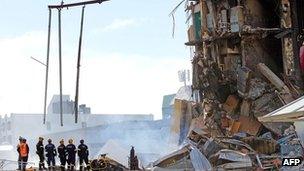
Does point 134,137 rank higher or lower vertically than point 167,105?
lower

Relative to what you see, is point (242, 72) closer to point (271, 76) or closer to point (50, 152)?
point (271, 76)

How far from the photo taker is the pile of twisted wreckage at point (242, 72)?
24656mm

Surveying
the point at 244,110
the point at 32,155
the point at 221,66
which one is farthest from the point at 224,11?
the point at 32,155

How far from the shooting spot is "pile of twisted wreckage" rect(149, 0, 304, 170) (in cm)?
2466

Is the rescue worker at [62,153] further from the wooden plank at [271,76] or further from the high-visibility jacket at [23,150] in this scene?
the wooden plank at [271,76]

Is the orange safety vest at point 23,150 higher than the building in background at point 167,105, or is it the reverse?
the building in background at point 167,105

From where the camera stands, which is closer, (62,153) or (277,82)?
(62,153)

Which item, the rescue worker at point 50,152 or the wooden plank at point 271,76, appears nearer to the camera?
the rescue worker at point 50,152

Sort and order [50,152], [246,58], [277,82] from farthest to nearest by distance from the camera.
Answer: [246,58], [277,82], [50,152]

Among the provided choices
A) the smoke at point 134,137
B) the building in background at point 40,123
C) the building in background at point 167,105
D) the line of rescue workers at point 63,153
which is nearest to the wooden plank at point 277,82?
the smoke at point 134,137

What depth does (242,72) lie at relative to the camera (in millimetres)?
26922

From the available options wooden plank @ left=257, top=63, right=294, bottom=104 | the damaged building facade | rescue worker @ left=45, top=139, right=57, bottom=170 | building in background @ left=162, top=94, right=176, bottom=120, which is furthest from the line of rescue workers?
building in background @ left=162, top=94, right=176, bottom=120

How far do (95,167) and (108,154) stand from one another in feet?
13.2

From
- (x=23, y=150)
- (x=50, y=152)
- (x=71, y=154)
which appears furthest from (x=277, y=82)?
(x=23, y=150)
